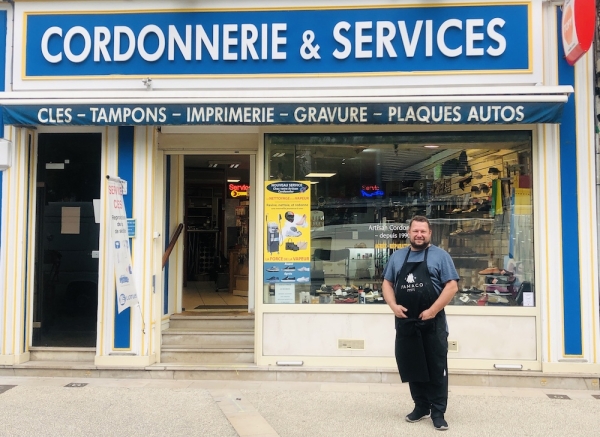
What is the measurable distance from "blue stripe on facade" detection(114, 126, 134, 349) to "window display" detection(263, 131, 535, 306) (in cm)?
159

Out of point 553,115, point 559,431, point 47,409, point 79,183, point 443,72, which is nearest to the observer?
point 559,431

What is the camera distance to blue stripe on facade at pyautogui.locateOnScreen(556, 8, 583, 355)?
6344 millimetres

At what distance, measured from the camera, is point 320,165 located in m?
6.98

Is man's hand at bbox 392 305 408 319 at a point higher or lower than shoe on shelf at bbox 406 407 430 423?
higher

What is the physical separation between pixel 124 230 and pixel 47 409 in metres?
1.99

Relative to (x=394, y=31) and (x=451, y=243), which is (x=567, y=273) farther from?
(x=394, y=31)

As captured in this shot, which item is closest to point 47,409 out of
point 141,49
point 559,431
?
point 141,49

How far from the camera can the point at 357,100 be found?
20.7 feet

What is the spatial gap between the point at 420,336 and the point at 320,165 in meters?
2.73

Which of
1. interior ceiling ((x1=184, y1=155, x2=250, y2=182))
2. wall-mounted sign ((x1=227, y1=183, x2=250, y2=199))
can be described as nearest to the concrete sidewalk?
interior ceiling ((x1=184, y1=155, x2=250, y2=182))

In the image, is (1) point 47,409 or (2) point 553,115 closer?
(1) point 47,409

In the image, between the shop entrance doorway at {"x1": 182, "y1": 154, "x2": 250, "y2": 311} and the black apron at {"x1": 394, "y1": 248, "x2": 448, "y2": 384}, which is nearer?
the black apron at {"x1": 394, "y1": 248, "x2": 448, "y2": 384}

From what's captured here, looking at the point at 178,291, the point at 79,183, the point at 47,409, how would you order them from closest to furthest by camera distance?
the point at 47,409
the point at 79,183
the point at 178,291

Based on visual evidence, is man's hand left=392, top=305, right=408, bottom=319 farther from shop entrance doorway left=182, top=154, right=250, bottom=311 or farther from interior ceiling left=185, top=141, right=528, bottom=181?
shop entrance doorway left=182, top=154, right=250, bottom=311
